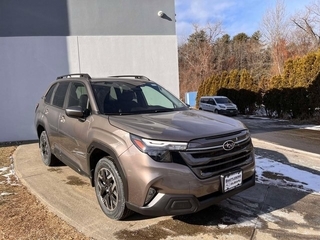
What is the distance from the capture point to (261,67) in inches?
1459

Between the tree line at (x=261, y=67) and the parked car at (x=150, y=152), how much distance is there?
13.2 meters

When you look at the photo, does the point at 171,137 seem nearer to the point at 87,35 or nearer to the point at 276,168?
the point at 276,168

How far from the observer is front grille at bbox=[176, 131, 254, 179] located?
2842 mm

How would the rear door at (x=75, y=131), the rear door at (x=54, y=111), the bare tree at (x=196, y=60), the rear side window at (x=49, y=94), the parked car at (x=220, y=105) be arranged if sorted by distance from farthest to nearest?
the bare tree at (x=196, y=60) < the parked car at (x=220, y=105) < the rear side window at (x=49, y=94) < the rear door at (x=54, y=111) < the rear door at (x=75, y=131)

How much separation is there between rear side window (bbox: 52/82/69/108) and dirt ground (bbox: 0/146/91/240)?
152 centimetres

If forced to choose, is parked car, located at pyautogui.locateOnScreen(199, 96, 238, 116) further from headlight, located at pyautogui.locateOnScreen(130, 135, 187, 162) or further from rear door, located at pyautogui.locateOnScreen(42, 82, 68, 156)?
headlight, located at pyautogui.locateOnScreen(130, 135, 187, 162)

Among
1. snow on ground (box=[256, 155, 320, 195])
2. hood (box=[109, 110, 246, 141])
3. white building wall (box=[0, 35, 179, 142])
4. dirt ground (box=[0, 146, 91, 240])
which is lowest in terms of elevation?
snow on ground (box=[256, 155, 320, 195])

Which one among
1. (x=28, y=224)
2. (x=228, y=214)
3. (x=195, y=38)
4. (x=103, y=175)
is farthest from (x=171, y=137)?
(x=195, y=38)

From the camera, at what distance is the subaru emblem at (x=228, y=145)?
9.96 feet

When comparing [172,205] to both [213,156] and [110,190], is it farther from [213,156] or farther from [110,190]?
[110,190]

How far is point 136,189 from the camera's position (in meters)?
2.88

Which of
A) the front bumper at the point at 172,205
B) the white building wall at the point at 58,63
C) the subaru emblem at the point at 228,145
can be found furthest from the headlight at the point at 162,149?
the white building wall at the point at 58,63

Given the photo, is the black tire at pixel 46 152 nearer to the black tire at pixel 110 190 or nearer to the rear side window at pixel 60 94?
the rear side window at pixel 60 94

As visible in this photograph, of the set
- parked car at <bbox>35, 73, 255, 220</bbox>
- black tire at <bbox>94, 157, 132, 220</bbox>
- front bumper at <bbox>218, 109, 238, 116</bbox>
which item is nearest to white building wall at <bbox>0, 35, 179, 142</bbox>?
parked car at <bbox>35, 73, 255, 220</bbox>
